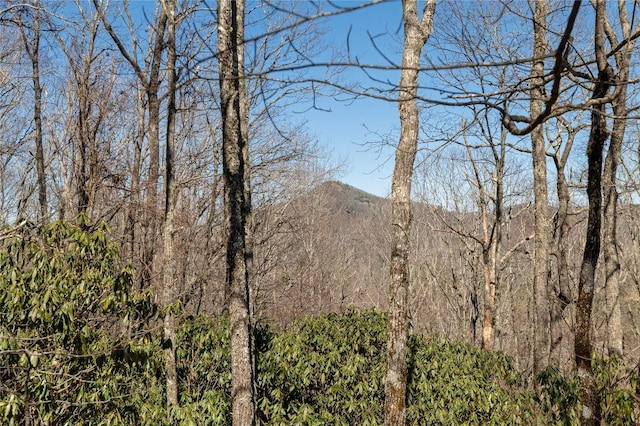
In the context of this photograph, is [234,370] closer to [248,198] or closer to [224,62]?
[224,62]

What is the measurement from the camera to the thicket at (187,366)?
358 centimetres

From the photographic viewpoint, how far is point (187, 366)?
6.11 meters

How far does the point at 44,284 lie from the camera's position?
3.71 meters

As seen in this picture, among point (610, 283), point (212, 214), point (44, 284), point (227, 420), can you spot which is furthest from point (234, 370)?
point (610, 283)

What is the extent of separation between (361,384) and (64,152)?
9.05 m

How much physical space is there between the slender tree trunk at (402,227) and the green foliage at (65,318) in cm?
230

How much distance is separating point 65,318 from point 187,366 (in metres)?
2.79

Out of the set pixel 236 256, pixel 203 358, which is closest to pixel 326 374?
pixel 203 358

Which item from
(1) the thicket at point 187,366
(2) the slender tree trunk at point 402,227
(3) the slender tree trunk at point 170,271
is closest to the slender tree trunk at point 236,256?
(1) the thicket at point 187,366

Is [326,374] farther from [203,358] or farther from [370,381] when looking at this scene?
[203,358]

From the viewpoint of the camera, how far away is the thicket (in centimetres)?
358

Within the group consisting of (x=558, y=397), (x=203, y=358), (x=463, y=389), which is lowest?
(x=463, y=389)

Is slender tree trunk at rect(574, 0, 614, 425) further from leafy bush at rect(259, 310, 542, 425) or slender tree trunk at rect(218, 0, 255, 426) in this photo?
slender tree trunk at rect(218, 0, 255, 426)

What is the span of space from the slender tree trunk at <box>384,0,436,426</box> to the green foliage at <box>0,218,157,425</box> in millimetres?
2299
